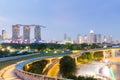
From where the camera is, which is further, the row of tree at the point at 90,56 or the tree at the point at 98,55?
the tree at the point at 98,55

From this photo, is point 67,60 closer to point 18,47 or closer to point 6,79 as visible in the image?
point 6,79

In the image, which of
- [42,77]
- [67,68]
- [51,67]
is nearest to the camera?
[42,77]

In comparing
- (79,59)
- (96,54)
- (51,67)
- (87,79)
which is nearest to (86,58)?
(79,59)

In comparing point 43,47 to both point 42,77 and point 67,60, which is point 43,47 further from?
point 42,77

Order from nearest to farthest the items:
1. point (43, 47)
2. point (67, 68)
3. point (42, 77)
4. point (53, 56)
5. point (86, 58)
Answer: point (42, 77) < point (67, 68) < point (53, 56) < point (86, 58) < point (43, 47)

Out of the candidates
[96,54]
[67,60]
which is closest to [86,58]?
[96,54]

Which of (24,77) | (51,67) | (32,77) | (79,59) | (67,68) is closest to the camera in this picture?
(32,77)

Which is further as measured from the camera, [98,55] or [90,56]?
[98,55]

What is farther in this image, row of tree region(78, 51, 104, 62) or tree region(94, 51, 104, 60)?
tree region(94, 51, 104, 60)

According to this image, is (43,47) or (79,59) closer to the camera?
(79,59)
